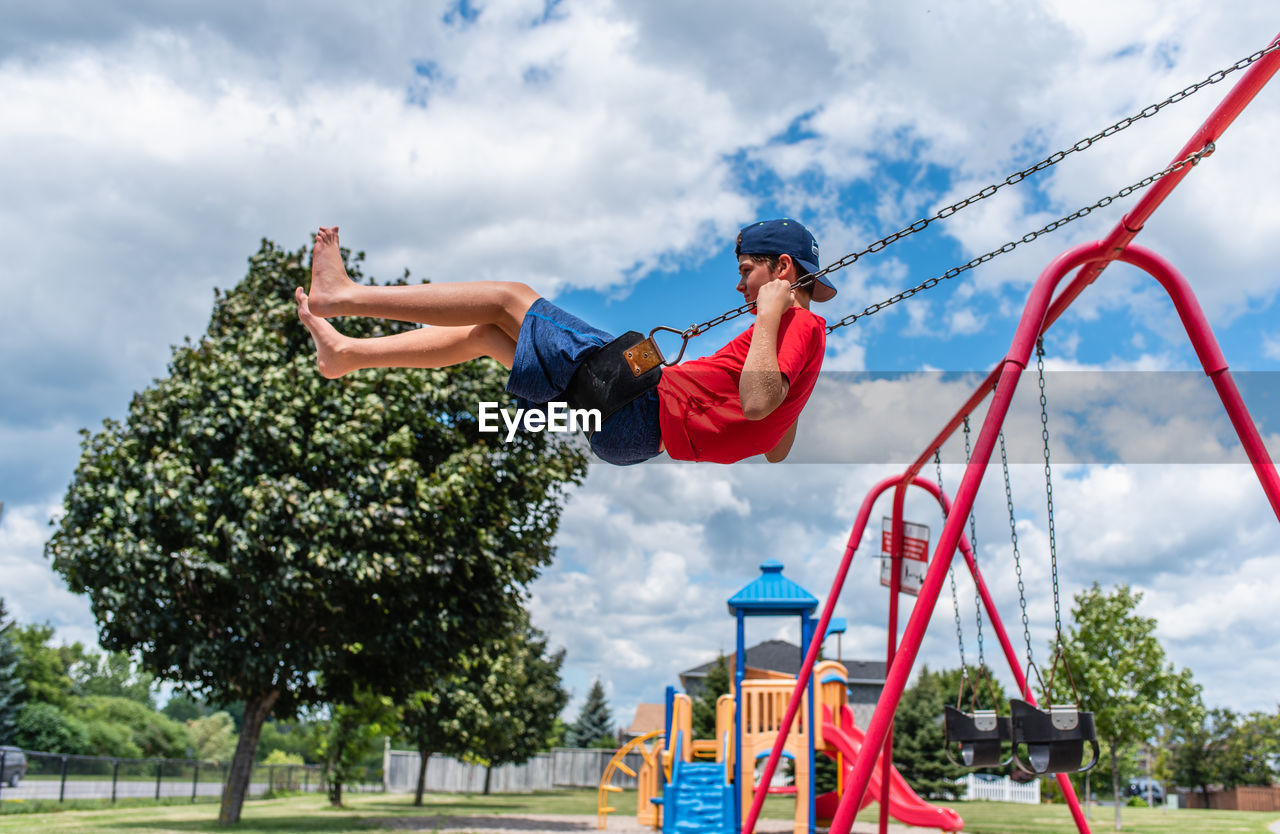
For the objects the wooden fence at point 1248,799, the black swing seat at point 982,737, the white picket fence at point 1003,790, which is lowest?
the white picket fence at point 1003,790

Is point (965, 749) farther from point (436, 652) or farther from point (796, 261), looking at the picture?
point (436, 652)

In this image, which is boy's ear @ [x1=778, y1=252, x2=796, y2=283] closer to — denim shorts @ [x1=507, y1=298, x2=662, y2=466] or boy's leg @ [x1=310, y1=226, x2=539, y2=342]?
denim shorts @ [x1=507, y1=298, x2=662, y2=466]

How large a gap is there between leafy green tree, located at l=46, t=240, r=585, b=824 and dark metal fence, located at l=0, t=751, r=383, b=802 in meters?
9.00

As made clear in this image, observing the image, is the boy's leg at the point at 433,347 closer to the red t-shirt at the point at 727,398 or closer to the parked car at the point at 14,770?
the red t-shirt at the point at 727,398

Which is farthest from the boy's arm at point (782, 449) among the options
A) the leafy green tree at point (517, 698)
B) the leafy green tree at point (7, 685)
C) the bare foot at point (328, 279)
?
the leafy green tree at point (7, 685)

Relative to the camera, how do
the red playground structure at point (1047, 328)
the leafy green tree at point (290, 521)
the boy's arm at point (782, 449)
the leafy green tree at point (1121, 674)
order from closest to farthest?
the boy's arm at point (782, 449)
the red playground structure at point (1047, 328)
the leafy green tree at point (290, 521)
the leafy green tree at point (1121, 674)

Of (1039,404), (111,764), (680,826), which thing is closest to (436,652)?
(680,826)

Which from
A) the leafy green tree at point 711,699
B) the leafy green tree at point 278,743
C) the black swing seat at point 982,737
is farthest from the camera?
the leafy green tree at point 278,743

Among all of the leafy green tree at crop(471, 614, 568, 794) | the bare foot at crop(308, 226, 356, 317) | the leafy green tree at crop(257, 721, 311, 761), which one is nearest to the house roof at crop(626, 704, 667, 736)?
the leafy green tree at crop(471, 614, 568, 794)

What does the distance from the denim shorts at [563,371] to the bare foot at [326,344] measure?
1016 mm

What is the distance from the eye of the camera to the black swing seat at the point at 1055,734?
229 inches

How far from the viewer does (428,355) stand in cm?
363

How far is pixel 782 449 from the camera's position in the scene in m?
3.98

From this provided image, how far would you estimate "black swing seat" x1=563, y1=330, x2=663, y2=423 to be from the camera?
123 inches
